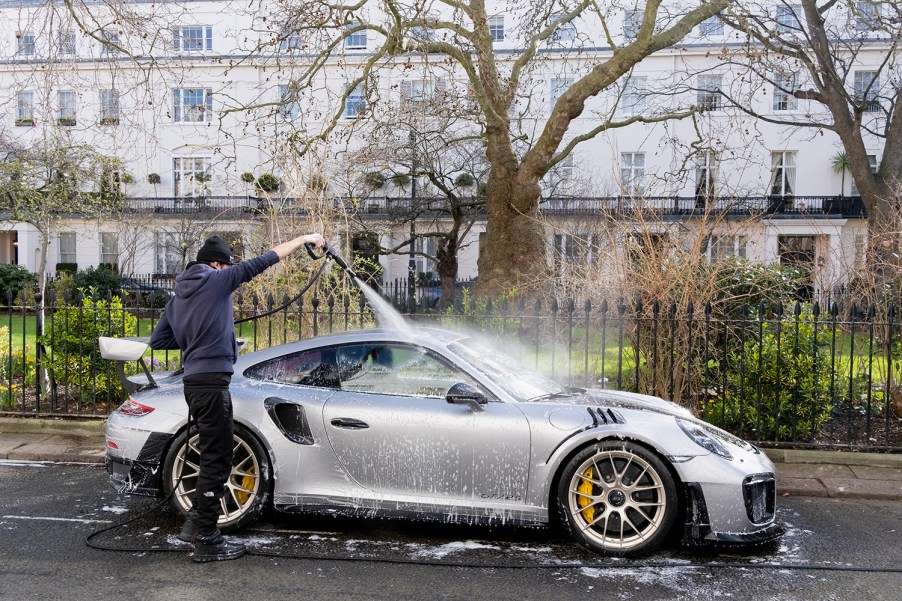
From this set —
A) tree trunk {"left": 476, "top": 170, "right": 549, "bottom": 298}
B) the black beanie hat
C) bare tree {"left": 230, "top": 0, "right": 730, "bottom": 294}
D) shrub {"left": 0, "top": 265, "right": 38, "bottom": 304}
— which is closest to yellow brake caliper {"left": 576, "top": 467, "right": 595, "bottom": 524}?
the black beanie hat

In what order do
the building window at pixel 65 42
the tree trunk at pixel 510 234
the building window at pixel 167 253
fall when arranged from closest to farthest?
the building window at pixel 65 42 < the tree trunk at pixel 510 234 < the building window at pixel 167 253

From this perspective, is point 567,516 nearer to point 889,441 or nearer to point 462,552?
point 462,552

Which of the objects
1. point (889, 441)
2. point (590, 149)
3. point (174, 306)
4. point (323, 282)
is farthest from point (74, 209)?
point (590, 149)

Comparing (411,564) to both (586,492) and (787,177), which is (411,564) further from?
(787,177)

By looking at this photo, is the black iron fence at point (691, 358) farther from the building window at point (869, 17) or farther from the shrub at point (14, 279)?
the shrub at point (14, 279)

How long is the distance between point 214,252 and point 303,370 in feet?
3.45

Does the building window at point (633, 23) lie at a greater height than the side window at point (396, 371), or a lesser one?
greater

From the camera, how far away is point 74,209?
21.4 metres

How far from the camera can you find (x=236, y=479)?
18.8 ft

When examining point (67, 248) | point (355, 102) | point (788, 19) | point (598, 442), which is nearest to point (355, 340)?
point (598, 442)

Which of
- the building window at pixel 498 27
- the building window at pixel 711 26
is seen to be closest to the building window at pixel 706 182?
the building window at pixel 711 26

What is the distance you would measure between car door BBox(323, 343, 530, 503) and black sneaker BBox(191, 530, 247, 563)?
0.86 meters

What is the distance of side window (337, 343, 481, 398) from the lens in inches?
221

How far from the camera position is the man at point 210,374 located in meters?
5.16
